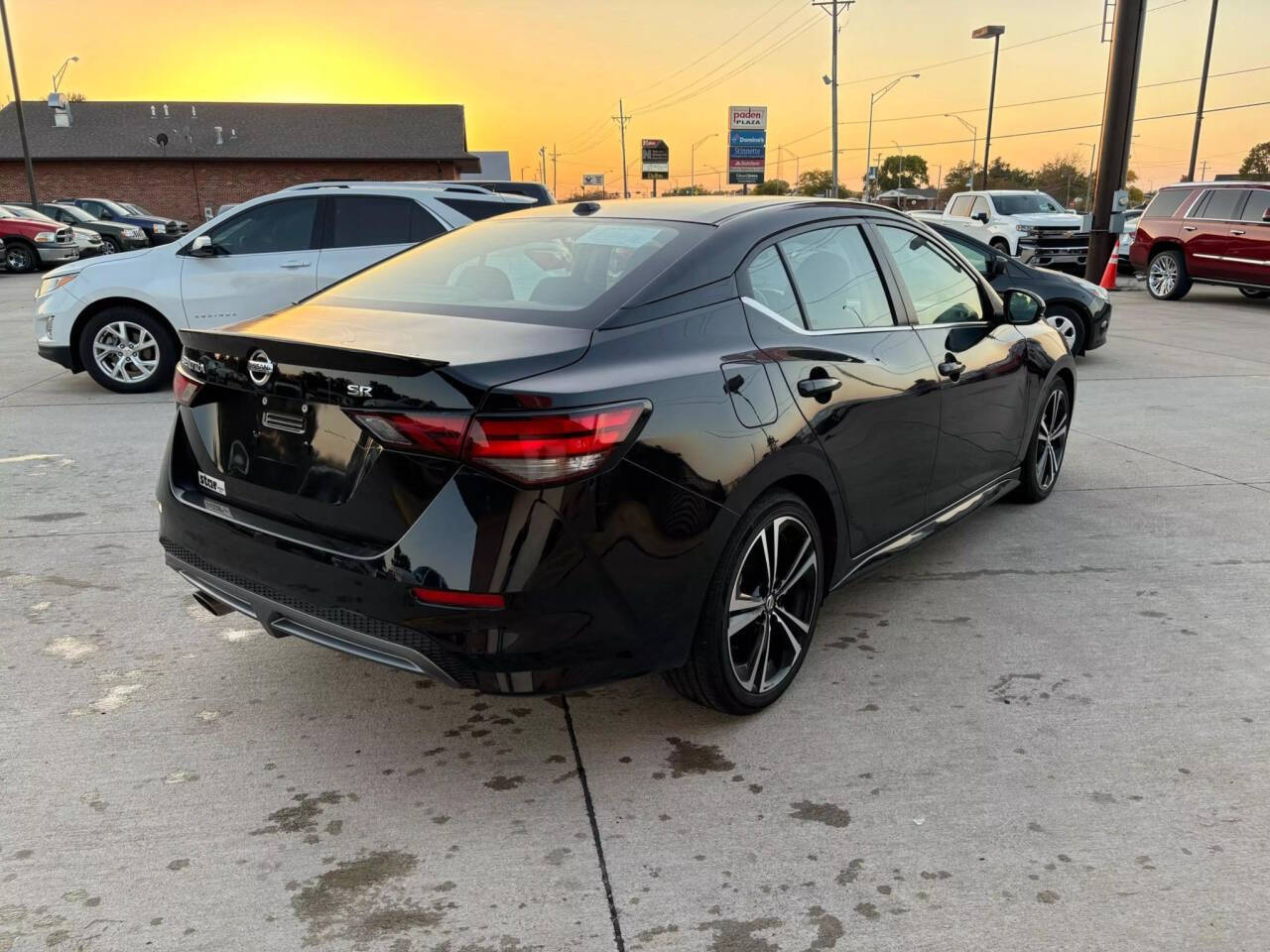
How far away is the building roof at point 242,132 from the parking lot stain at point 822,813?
5084cm

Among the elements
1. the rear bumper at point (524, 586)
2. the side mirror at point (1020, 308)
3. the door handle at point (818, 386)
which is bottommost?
the rear bumper at point (524, 586)

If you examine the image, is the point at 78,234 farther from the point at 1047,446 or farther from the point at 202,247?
the point at 1047,446

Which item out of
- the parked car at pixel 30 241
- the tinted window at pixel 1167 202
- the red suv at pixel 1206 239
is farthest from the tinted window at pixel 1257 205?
the parked car at pixel 30 241

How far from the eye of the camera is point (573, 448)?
2.43m

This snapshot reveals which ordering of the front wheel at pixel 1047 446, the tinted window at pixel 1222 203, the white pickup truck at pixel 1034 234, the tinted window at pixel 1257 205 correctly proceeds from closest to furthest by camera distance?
the front wheel at pixel 1047 446, the tinted window at pixel 1257 205, the tinted window at pixel 1222 203, the white pickup truck at pixel 1034 234

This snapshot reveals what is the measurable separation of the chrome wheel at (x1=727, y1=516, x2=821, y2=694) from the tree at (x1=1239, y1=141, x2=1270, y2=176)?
99.5m

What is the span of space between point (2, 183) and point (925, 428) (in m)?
55.6

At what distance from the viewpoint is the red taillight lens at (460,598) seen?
244 cm

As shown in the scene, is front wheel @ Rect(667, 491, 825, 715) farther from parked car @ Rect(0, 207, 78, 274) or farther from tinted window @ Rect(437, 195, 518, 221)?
parked car @ Rect(0, 207, 78, 274)

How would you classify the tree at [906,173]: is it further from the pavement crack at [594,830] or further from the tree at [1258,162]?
the pavement crack at [594,830]

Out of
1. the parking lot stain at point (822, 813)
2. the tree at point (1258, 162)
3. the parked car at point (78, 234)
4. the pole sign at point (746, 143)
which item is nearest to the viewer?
the parking lot stain at point (822, 813)

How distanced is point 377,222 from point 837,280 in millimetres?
6112

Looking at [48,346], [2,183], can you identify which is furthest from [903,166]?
[48,346]

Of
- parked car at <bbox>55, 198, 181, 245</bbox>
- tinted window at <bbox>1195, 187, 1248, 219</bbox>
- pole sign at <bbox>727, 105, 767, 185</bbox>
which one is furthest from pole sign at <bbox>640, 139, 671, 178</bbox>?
tinted window at <bbox>1195, 187, 1248, 219</bbox>
